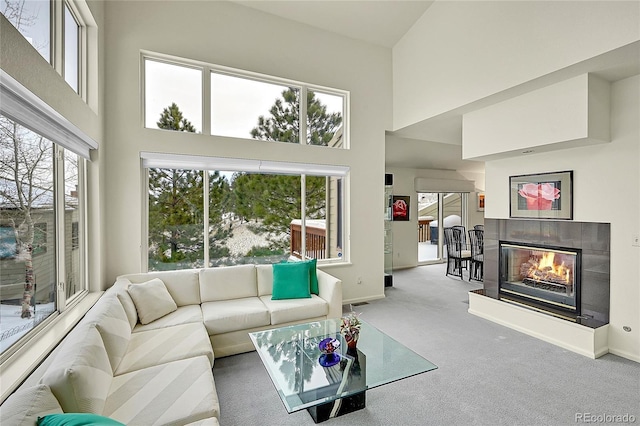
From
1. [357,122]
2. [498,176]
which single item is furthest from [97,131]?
[498,176]

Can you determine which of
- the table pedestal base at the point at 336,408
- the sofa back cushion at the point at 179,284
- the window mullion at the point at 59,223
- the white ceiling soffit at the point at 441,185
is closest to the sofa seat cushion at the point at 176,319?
the sofa back cushion at the point at 179,284

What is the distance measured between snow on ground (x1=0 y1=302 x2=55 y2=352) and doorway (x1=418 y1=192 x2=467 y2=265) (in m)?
7.69

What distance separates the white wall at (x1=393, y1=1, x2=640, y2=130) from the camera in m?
2.70

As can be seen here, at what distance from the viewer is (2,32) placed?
55.6 inches

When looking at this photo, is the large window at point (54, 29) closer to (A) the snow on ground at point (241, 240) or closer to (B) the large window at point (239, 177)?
(B) the large window at point (239, 177)

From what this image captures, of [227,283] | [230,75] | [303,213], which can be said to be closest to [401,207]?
[303,213]

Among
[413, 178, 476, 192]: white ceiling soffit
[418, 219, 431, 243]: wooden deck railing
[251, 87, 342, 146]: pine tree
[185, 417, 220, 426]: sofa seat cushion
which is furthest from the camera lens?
[418, 219, 431, 243]: wooden deck railing

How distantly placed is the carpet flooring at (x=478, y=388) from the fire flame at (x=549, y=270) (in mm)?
831

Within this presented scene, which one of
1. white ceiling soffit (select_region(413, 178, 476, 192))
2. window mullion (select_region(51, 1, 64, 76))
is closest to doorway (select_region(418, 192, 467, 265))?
white ceiling soffit (select_region(413, 178, 476, 192))

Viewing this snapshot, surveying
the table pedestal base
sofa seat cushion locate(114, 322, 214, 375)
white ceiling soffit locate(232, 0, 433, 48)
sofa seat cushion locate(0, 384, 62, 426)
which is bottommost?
the table pedestal base

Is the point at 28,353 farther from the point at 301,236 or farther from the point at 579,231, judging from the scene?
the point at 579,231

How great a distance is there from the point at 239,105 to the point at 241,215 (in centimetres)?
155

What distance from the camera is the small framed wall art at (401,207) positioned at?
25.3 feet

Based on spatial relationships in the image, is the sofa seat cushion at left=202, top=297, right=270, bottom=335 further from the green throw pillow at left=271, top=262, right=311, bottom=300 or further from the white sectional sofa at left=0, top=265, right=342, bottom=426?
the green throw pillow at left=271, top=262, right=311, bottom=300
